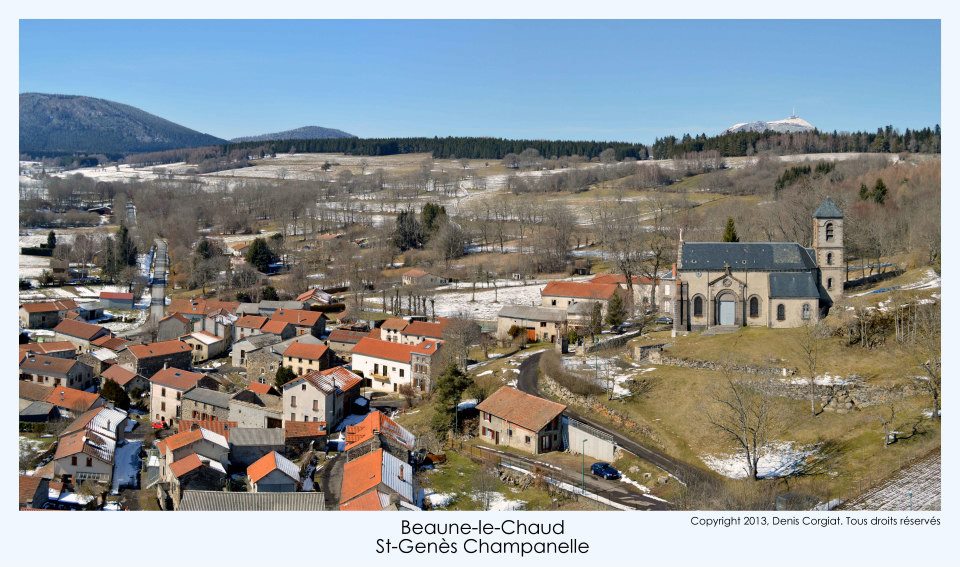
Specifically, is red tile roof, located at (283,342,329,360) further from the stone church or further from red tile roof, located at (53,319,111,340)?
the stone church

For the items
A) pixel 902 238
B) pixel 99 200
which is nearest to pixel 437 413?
pixel 902 238

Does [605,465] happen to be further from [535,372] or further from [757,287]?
[757,287]

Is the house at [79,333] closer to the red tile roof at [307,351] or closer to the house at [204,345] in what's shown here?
the house at [204,345]

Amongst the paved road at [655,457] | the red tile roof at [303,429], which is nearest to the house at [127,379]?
the red tile roof at [303,429]

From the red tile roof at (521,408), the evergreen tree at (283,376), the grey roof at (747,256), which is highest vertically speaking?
the grey roof at (747,256)

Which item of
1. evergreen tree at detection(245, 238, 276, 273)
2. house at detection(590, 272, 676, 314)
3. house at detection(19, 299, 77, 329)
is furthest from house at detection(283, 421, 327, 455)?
evergreen tree at detection(245, 238, 276, 273)

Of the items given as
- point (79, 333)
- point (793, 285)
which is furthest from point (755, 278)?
point (79, 333)
